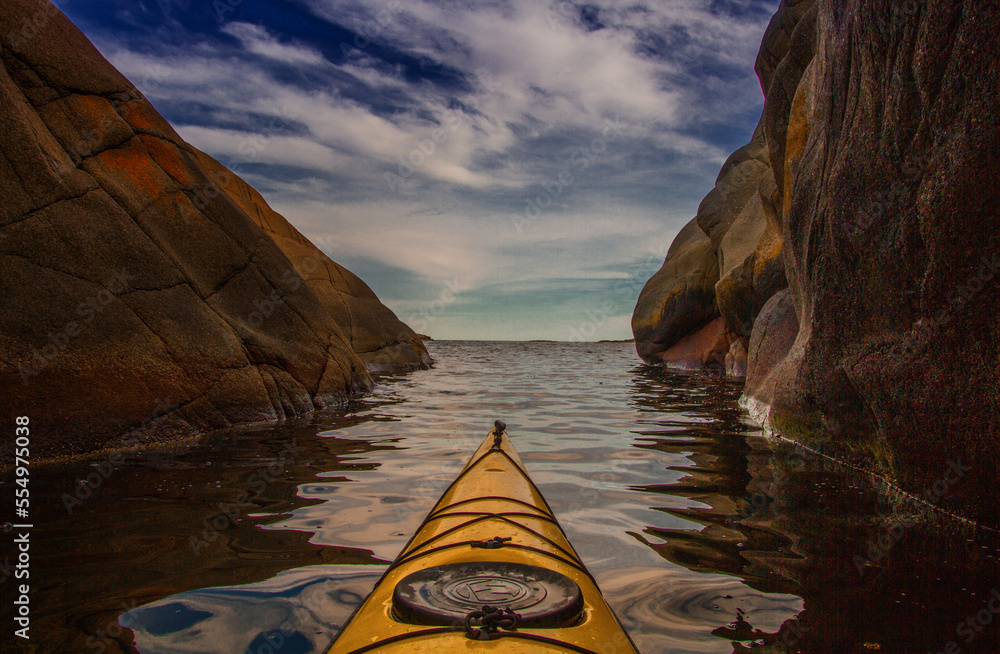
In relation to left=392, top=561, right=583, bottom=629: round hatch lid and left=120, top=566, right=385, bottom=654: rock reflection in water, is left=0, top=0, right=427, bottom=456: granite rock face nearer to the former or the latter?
left=120, top=566, right=385, bottom=654: rock reflection in water

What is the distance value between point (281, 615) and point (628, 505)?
2.58 meters

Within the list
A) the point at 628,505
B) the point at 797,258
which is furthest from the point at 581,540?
the point at 797,258

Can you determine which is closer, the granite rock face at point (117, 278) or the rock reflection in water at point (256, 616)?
the rock reflection in water at point (256, 616)

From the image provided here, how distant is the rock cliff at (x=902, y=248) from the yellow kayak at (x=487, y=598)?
2.87 metres

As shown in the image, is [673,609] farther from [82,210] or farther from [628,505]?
[82,210]

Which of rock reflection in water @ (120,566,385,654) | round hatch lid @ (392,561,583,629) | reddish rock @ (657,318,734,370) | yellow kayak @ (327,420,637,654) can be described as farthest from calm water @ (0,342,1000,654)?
reddish rock @ (657,318,734,370)

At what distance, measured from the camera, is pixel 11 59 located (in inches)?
241

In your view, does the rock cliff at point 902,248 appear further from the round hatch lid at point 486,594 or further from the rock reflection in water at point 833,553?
the round hatch lid at point 486,594

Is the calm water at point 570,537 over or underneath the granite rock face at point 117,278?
underneath

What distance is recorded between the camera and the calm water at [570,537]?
244cm

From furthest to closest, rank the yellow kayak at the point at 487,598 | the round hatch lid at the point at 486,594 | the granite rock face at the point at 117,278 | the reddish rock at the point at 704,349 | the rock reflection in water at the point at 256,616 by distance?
the reddish rock at the point at 704,349 → the granite rock face at the point at 117,278 → the rock reflection in water at the point at 256,616 → the round hatch lid at the point at 486,594 → the yellow kayak at the point at 487,598

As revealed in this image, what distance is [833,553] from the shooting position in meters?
3.24

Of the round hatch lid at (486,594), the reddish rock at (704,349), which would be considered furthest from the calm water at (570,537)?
the reddish rock at (704,349)

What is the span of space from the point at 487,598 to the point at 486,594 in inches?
1.2
